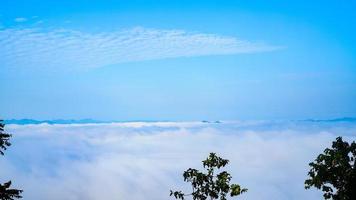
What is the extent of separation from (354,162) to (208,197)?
431 inches

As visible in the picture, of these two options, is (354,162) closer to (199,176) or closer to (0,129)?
(199,176)

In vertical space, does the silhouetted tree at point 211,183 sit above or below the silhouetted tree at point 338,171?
below

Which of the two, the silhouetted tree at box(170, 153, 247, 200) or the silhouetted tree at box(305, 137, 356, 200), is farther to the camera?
the silhouetted tree at box(305, 137, 356, 200)

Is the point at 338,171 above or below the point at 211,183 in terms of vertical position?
above

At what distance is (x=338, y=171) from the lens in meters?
23.5

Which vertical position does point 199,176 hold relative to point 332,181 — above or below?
below

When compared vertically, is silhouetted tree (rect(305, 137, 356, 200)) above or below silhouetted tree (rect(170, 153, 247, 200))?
above

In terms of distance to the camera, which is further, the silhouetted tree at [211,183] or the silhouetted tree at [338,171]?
the silhouetted tree at [338,171]

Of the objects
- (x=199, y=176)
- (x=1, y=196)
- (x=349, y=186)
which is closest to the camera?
(x=1, y=196)

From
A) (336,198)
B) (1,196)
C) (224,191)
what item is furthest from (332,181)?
(1,196)

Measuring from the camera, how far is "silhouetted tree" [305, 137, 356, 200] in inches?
917

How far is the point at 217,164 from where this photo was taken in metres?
17.8

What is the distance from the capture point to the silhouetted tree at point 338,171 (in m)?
23.3

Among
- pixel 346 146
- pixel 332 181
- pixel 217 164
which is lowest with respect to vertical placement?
pixel 217 164
